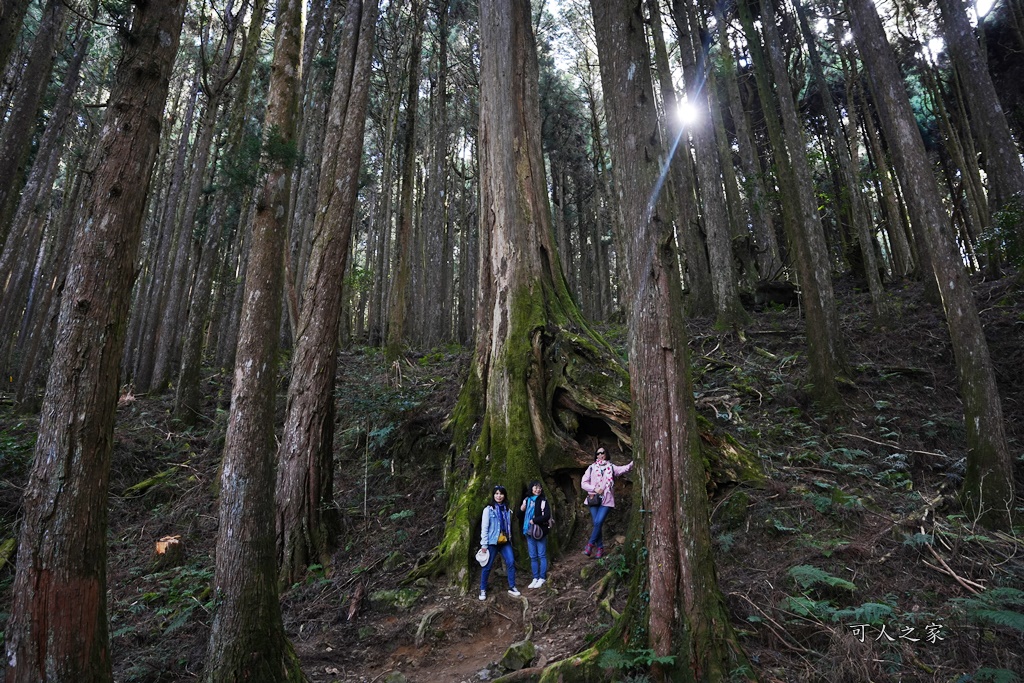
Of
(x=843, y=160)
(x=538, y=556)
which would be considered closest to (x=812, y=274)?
(x=538, y=556)

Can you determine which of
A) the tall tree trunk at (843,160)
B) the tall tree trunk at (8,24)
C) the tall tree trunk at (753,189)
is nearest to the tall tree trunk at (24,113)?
the tall tree trunk at (8,24)

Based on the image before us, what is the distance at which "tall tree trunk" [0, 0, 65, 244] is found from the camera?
7500 millimetres

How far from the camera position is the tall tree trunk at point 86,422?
3154 mm

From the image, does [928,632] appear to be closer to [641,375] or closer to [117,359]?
[641,375]

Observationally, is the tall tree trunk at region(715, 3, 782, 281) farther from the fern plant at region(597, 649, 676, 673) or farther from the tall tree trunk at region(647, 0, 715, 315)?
the fern plant at region(597, 649, 676, 673)

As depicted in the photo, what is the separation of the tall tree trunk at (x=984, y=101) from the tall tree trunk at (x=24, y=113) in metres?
13.3

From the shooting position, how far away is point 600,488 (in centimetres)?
633

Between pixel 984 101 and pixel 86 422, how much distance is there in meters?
12.5

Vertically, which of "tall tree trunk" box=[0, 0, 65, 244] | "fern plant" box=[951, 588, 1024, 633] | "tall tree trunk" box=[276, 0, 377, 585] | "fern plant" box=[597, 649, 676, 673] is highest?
"tall tree trunk" box=[0, 0, 65, 244]

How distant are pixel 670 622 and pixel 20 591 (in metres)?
3.93

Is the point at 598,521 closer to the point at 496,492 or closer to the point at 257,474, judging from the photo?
the point at 496,492

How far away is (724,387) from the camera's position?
31.1 feet

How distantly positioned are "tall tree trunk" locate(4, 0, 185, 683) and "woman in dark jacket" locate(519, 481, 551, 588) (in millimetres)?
3941

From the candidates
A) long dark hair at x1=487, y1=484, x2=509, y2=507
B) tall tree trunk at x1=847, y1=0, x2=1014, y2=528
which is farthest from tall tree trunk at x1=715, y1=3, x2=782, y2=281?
long dark hair at x1=487, y1=484, x2=509, y2=507
